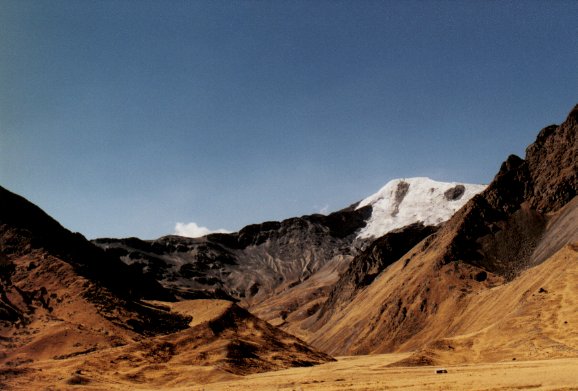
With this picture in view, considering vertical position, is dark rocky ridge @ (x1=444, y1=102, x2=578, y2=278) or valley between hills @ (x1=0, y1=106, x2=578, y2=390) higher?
dark rocky ridge @ (x1=444, y1=102, x2=578, y2=278)

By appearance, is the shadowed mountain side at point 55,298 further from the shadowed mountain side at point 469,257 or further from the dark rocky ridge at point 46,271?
the shadowed mountain side at point 469,257

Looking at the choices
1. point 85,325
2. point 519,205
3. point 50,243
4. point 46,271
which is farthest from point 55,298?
point 519,205

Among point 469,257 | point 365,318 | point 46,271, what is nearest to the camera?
point 46,271

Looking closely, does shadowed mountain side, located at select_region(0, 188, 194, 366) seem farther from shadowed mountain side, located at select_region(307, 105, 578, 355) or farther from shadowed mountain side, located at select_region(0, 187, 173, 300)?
shadowed mountain side, located at select_region(307, 105, 578, 355)

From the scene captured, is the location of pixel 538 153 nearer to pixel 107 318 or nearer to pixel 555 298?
pixel 555 298

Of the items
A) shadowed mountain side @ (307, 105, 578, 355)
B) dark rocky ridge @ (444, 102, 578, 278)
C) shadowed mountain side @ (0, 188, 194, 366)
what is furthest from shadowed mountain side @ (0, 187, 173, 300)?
dark rocky ridge @ (444, 102, 578, 278)

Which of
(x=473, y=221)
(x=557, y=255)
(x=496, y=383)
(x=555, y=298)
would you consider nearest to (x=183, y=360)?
(x=496, y=383)

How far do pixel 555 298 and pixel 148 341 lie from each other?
163ft

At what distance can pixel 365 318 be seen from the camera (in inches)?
4793

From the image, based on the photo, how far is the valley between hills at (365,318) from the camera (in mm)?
52094

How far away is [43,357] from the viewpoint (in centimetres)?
6072

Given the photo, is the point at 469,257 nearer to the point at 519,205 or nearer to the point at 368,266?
the point at 519,205

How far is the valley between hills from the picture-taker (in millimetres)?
52094

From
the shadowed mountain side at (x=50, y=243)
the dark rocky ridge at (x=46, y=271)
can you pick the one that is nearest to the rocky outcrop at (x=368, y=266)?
the shadowed mountain side at (x=50, y=243)
